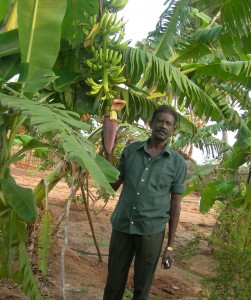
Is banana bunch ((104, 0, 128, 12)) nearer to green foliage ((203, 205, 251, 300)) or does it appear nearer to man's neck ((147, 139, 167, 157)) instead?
man's neck ((147, 139, 167, 157))

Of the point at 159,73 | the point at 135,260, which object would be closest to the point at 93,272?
the point at 135,260

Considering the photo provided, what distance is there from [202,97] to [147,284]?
2.20m

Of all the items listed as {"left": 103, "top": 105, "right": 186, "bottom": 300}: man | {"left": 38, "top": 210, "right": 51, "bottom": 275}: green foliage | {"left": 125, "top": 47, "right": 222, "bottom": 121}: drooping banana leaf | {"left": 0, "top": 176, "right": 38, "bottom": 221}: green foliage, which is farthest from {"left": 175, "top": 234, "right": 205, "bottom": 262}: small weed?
{"left": 0, "top": 176, "right": 38, "bottom": 221}: green foliage

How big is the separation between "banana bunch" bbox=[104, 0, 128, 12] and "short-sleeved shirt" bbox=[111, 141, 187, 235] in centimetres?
131

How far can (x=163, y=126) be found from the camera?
3.64 metres

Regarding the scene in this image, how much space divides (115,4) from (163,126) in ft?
4.24

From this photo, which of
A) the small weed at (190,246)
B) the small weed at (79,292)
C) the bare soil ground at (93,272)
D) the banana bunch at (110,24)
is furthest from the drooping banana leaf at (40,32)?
the small weed at (190,246)

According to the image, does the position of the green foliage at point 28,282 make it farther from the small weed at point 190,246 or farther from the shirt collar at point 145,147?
the small weed at point 190,246

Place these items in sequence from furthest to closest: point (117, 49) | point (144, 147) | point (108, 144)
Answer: point (117, 49)
point (144, 147)
point (108, 144)

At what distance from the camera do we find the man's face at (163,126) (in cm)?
363

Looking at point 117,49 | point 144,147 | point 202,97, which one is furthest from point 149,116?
point 144,147

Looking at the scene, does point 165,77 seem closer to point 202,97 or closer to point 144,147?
point 202,97

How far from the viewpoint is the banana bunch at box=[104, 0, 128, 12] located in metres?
4.20

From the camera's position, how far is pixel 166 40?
5.31m
